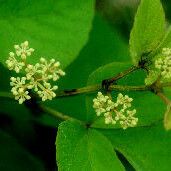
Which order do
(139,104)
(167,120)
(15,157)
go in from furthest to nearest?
(15,157)
(139,104)
(167,120)

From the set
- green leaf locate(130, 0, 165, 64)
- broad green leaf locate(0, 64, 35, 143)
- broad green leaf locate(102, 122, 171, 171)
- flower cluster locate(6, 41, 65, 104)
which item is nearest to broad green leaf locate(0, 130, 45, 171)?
broad green leaf locate(0, 64, 35, 143)

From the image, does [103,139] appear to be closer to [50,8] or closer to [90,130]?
[90,130]

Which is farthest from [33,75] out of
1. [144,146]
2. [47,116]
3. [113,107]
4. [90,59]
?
[90,59]

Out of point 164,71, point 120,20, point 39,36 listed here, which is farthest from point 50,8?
point 120,20

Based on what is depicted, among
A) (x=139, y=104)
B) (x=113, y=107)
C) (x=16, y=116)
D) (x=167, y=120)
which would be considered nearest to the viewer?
(x=167, y=120)

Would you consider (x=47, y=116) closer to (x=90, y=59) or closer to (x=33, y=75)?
(x=90, y=59)
